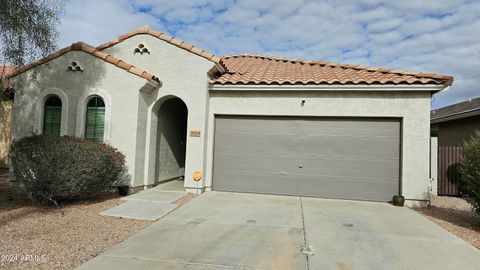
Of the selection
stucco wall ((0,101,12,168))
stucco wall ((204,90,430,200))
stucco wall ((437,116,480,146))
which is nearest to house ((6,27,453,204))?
stucco wall ((204,90,430,200))

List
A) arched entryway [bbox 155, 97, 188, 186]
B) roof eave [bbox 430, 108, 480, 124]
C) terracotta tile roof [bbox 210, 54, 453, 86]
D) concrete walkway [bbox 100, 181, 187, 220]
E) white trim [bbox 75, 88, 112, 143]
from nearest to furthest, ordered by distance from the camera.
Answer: concrete walkway [bbox 100, 181, 187, 220] < terracotta tile roof [bbox 210, 54, 453, 86] < white trim [bbox 75, 88, 112, 143] < arched entryway [bbox 155, 97, 188, 186] < roof eave [bbox 430, 108, 480, 124]

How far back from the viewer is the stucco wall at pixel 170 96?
32.0ft

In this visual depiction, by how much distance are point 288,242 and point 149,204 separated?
13.6ft

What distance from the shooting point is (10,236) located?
17.1 feet

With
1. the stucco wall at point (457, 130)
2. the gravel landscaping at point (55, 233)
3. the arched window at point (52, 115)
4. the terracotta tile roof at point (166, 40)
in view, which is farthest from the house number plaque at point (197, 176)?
the stucco wall at point (457, 130)

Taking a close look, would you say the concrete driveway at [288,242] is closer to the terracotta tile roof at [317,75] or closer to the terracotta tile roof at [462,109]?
the terracotta tile roof at [317,75]

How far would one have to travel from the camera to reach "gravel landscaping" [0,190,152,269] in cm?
437

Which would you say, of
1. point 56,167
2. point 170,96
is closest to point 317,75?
point 170,96

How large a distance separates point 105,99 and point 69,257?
19.8ft

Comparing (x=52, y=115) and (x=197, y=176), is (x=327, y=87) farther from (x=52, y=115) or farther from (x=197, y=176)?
(x=52, y=115)

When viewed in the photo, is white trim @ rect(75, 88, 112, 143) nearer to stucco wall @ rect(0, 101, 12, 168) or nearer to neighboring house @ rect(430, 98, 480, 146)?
stucco wall @ rect(0, 101, 12, 168)

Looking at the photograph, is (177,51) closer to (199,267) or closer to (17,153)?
(17,153)

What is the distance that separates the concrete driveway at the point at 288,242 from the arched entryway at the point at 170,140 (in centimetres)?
375

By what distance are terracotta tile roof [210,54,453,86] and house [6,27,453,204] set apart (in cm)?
6
